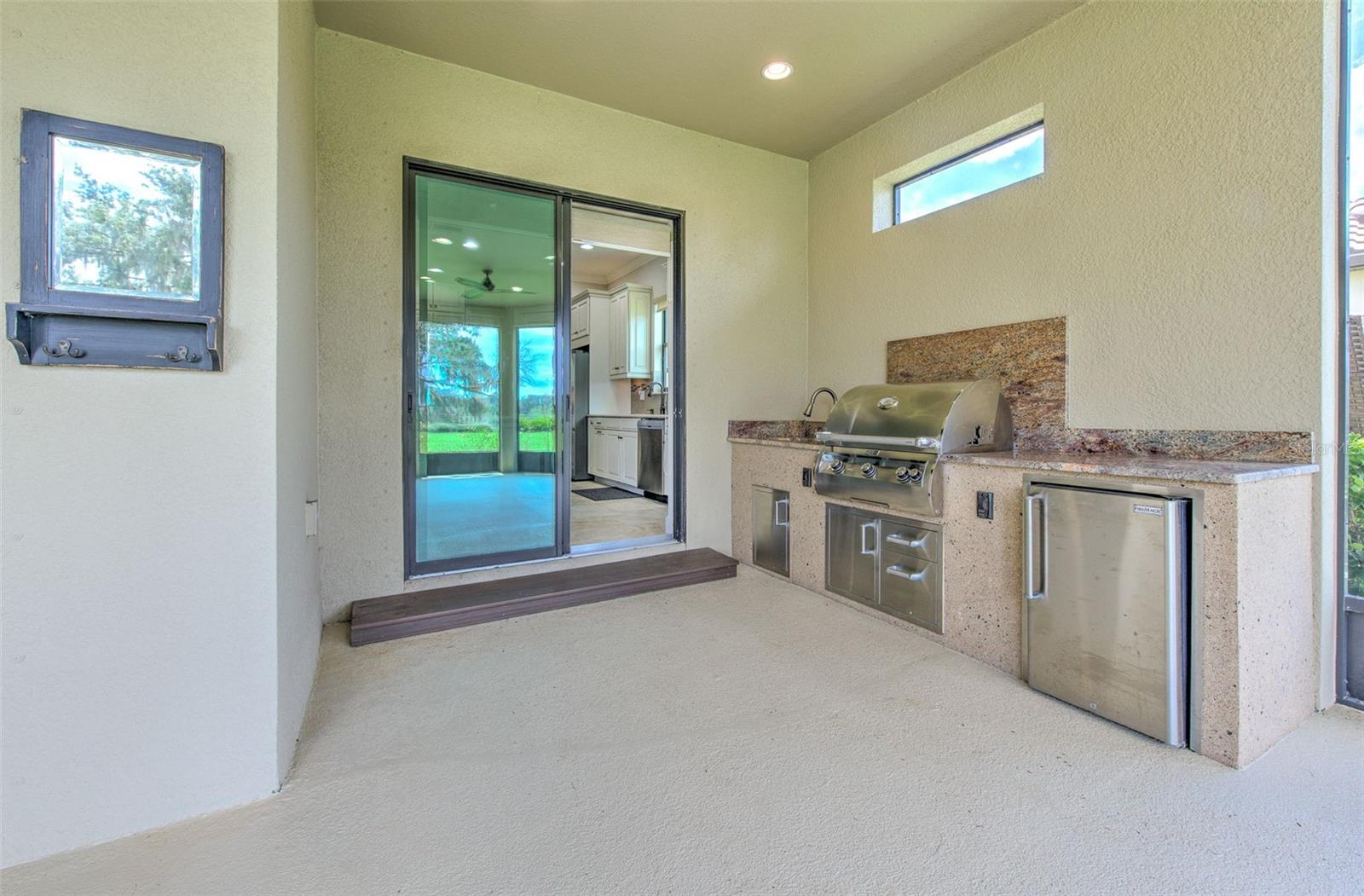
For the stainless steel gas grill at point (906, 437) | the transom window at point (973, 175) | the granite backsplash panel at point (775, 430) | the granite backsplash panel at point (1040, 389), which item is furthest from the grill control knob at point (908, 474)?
the transom window at point (973, 175)

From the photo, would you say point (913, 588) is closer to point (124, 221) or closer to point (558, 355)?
point (558, 355)

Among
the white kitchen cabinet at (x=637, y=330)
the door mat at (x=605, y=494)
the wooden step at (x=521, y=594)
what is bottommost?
the wooden step at (x=521, y=594)

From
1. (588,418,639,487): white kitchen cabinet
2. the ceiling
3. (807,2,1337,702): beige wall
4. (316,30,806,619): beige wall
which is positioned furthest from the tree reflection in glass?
(588,418,639,487): white kitchen cabinet

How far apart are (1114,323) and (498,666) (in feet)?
9.95

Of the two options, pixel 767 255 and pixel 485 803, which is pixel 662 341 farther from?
pixel 485 803

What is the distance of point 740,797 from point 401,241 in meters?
2.91

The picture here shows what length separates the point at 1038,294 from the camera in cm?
276

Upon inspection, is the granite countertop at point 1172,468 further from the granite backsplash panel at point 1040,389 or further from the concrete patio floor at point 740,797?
the concrete patio floor at point 740,797

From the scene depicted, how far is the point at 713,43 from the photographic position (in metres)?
2.81

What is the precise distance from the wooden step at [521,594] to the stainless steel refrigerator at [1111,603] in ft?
6.00

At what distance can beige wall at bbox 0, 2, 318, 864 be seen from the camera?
1222mm

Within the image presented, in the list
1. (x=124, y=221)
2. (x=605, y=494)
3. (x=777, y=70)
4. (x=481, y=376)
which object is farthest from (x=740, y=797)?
(x=605, y=494)

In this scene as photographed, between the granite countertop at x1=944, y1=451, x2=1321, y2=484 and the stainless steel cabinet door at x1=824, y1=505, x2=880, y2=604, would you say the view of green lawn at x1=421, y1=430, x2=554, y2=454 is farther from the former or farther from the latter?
the granite countertop at x1=944, y1=451, x2=1321, y2=484

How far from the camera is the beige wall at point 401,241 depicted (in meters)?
2.74
